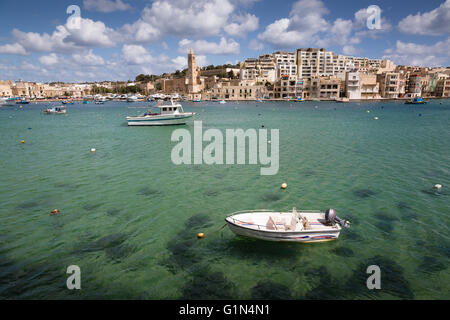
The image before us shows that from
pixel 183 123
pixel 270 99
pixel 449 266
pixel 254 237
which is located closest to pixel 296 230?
pixel 254 237

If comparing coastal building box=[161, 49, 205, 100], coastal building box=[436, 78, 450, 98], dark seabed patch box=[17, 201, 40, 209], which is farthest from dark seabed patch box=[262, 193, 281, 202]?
coastal building box=[436, 78, 450, 98]

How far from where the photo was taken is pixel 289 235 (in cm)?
942

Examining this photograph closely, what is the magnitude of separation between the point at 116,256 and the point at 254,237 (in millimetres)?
4745

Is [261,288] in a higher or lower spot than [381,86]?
lower

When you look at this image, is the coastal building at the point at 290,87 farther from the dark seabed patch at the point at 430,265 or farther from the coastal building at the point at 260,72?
the dark seabed patch at the point at 430,265

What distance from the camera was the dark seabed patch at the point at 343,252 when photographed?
365 inches

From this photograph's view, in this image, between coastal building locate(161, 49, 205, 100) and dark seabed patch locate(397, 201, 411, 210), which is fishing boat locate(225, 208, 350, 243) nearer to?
dark seabed patch locate(397, 201, 411, 210)

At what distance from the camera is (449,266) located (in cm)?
865

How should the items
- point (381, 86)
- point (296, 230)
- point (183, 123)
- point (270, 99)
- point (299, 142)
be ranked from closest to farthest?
point (296, 230) → point (299, 142) → point (183, 123) → point (381, 86) → point (270, 99)

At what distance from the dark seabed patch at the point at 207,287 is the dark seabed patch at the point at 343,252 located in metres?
3.93

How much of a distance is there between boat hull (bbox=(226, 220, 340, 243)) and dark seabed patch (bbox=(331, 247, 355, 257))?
418mm

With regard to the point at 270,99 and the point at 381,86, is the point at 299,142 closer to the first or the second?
the point at 270,99

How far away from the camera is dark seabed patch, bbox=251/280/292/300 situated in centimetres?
751
